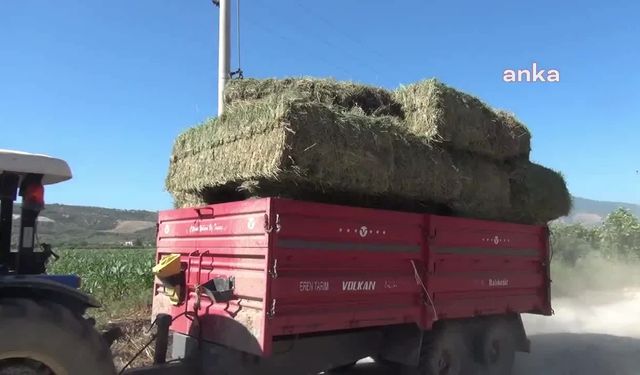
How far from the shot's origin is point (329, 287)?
5223 mm

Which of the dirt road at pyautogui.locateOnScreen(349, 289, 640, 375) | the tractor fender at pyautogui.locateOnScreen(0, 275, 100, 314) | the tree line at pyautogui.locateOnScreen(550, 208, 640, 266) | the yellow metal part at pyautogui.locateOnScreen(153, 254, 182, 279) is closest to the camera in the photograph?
the tractor fender at pyautogui.locateOnScreen(0, 275, 100, 314)

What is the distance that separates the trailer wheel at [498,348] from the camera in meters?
7.22

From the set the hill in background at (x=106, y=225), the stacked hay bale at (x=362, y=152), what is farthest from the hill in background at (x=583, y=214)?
the stacked hay bale at (x=362, y=152)

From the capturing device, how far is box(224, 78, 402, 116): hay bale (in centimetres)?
655

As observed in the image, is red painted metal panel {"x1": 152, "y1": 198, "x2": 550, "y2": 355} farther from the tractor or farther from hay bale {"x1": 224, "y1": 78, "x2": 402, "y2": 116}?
hay bale {"x1": 224, "y1": 78, "x2": 402, "y2": 116}

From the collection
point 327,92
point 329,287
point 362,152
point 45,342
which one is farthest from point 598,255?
point 45,342

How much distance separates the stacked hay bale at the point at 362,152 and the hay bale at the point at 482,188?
17 mm

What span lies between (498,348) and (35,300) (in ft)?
18.7

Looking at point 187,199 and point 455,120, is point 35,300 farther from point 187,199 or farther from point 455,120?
point 455,120

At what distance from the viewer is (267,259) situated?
15.6 feet

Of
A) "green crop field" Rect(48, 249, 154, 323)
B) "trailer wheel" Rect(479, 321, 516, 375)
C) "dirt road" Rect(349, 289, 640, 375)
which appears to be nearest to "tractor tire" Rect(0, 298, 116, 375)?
"dirt road" Rect(349, 289, 640, 375)

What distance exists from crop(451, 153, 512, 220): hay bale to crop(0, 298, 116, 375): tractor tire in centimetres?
439

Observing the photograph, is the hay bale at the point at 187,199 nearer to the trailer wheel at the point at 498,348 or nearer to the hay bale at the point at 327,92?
the hay bale at the point at 327,92

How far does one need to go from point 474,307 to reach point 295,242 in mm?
2900
